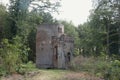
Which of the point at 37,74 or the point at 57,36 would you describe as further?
the point at 57,36

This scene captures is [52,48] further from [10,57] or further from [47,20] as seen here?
[47,20]

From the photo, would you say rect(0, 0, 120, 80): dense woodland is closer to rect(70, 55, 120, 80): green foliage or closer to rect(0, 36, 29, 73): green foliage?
rect(0, 36, 29, 73): green foliage

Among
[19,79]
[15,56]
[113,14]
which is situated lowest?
[19,79]

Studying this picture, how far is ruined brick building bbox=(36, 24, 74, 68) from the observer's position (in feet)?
94.3

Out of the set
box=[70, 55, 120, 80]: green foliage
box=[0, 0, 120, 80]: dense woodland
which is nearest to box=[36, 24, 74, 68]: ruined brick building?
box=[0, 0, 120, 80]: dense woodland

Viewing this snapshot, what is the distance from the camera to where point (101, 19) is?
40938 mm

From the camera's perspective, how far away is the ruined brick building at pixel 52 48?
2873cm

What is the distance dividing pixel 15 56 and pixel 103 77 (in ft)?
24.7

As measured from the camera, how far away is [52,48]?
2891 cm

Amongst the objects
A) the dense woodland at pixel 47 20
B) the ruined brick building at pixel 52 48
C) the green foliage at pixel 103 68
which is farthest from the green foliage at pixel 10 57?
the ruined brick building at pixel 52 48

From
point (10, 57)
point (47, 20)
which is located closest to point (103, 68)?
point (10, 57)

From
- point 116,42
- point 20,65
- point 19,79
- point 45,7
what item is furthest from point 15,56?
point 116,42

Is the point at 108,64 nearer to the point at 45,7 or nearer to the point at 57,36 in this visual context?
the point at 57,36

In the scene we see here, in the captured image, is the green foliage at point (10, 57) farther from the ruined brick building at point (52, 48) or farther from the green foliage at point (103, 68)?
the ruined brick building at point (52, 48)
